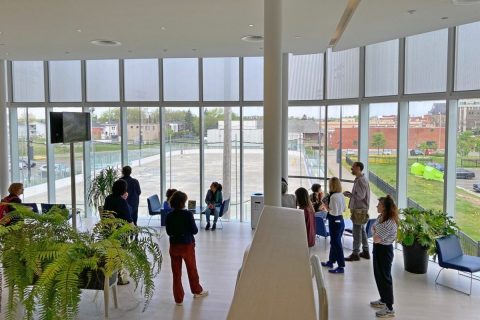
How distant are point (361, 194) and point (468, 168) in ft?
6.25

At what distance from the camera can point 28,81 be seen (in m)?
12.2

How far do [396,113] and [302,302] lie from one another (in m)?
8.48

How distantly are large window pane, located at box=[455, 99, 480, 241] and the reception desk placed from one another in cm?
648

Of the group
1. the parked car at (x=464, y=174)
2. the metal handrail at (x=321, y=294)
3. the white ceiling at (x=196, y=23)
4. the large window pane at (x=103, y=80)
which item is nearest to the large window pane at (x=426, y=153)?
the parked car at (x=464, y=174)

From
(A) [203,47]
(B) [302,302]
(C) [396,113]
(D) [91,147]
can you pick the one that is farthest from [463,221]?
(D) [91,147]

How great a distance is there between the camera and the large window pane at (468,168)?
23.6 feet

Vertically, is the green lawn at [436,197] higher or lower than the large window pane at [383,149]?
lower

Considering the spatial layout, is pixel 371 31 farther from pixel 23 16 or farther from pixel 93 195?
pixel 93 195

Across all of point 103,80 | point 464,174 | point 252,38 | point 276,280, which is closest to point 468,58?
point 464,174

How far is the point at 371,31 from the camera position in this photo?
7652 mm

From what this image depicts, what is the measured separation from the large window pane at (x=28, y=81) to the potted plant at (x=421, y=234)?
10.4 meters

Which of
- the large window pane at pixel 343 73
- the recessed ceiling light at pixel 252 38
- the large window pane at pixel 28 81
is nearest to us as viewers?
the recessed ceiling light at pixel 252 38

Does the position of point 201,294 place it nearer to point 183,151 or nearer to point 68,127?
point 68,127

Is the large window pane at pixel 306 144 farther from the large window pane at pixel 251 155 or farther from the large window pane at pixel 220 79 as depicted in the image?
the large window pane at pixel 220 79
